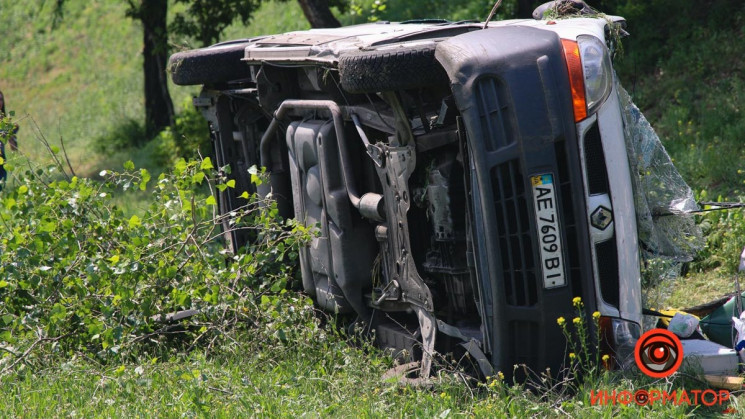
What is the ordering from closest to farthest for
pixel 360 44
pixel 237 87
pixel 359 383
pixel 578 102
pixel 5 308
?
1. pixel 578 102
2. pixel 359 383
3. pixel 360 44
4. pixel 5 308
5. pixel 237 87

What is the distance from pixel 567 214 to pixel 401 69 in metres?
1.05

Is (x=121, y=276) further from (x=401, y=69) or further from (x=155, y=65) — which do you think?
(x=155, y=65)

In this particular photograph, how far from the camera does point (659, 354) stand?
13.2ft

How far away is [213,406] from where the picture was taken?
14.0 feet

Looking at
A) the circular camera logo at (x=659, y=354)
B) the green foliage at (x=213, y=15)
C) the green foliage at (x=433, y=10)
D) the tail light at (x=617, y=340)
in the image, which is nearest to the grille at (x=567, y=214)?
the tail light at (x=617, y=340)

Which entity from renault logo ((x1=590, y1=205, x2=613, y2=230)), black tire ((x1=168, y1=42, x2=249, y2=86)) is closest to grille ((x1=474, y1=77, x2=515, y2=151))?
renault logo ((x1=590, y1=205, x2=613, y2=230))

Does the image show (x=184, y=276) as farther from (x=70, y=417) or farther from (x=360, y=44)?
(x=360, y=44)

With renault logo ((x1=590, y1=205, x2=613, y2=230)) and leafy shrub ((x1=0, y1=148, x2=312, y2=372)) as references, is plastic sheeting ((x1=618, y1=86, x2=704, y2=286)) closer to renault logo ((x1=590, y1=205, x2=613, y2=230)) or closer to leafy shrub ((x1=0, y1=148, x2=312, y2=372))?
renault logo ((x1=590, y1=205, x2=613, y2=230))

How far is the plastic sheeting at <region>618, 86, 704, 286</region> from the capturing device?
479 centimetres

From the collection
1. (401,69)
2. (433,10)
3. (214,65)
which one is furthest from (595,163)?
(433,10)

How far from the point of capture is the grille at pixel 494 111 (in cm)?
413

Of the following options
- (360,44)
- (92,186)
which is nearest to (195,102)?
(92,186)

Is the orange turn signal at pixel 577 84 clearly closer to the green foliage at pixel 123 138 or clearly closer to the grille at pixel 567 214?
the grille at pixel 567 214

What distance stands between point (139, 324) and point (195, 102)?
2.41 metres
